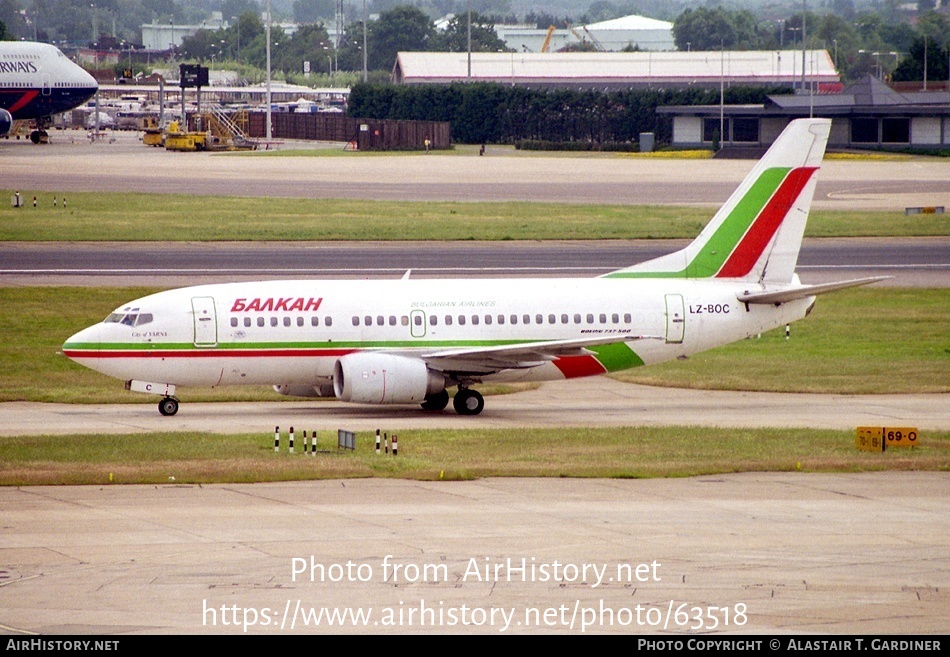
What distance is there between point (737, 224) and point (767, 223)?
2.80 ft

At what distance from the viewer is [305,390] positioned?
1532 inches

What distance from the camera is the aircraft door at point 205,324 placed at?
3719 cm

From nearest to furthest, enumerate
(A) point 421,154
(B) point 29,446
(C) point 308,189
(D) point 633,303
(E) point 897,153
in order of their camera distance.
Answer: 1. (B) point 29,446
2. (D) point 633,303
3. (C) point 308,189
4. (E) point 897,153
5. (A) point 421,154

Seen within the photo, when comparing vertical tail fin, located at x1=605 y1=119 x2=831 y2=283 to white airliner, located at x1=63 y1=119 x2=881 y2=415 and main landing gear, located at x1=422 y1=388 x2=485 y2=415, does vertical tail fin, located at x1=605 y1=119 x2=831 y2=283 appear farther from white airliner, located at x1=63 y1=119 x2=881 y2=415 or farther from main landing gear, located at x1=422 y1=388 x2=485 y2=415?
main landing gear, located at x1=422 y1=388 x2=485 y2=415

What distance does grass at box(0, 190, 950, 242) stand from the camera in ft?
251

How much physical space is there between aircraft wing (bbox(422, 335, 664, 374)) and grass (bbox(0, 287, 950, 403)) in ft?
20.4

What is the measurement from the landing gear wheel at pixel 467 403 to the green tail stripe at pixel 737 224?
24.6ft

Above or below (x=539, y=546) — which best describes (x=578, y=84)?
above

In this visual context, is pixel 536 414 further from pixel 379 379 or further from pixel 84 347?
pixel 84 347

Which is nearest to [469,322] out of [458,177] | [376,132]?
[458,177]

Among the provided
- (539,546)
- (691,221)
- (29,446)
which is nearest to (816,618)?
(539,546)
